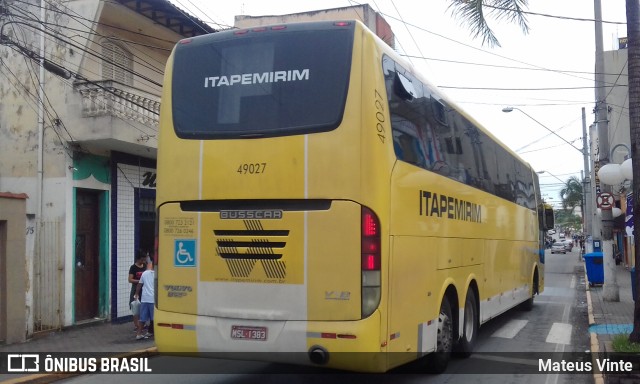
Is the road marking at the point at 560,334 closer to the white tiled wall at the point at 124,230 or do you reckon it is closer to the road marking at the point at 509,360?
the road marking at the point at 509,360

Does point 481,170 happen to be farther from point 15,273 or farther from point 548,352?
point 15,273

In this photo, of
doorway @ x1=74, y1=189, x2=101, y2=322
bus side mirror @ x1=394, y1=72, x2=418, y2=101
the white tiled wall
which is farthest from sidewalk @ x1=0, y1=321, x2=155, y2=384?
bus side mirror @ x1=394, y1=72, x2=418, y2=101

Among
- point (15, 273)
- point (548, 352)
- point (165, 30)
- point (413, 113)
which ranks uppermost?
point (165, 30)

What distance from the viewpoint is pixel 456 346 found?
8828mm

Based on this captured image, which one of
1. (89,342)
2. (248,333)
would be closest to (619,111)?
(89,342)

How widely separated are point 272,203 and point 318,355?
1590 mm

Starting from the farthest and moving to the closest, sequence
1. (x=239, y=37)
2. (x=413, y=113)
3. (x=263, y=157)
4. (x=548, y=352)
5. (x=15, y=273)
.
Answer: (x=15, y=273)
(x=548, y=352)
(x=413, y=113)
(x=239, y=37)
(x=263, y=157)

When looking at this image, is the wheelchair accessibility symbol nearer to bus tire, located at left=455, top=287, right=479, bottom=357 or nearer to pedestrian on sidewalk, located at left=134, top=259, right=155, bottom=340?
bus tire, located at left=455, top=287, right=479, bottom=357

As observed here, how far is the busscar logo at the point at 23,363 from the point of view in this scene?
8.77 m

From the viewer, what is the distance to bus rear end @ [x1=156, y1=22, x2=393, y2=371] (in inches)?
231

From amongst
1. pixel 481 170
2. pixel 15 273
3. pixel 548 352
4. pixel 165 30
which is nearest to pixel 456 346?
pixel 548 352

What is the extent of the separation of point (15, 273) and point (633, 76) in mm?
10865

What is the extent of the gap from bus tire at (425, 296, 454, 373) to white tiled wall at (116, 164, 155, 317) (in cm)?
851

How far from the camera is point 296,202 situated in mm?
6121
